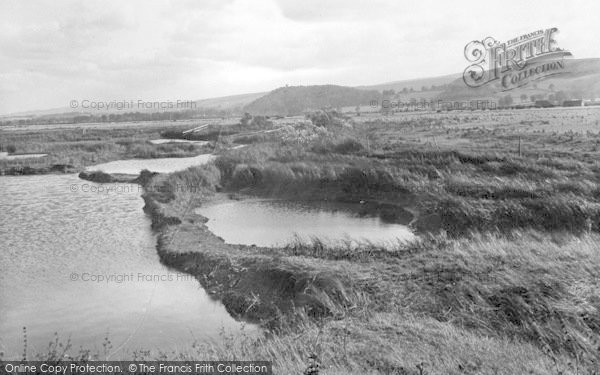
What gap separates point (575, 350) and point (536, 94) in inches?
6120

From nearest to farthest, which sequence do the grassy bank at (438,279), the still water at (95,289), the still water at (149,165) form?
the grassy bank at (438,279) < the still water at (95,289) < the still water at (149,165)

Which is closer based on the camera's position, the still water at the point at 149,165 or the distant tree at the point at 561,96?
the still water at the point at 149,165

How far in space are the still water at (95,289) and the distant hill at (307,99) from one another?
133 metres

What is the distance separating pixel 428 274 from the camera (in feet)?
44.7

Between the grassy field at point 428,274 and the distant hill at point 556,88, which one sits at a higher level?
the distant hill at point 556,88

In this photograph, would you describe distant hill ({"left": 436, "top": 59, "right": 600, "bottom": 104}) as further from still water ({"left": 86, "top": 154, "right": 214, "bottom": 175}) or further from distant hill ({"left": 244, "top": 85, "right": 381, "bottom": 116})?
still water ({"left": 86, "top": 154, "right": 214, "bottom": 175})

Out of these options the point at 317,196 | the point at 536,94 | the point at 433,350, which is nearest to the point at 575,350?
the point at 433,350

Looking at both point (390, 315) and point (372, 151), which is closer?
point (390, 315)

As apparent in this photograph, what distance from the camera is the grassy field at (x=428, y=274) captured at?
8.81 m

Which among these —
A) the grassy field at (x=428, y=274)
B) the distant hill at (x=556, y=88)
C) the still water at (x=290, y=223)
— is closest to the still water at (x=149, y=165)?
the grassy field at (x=428, y=274)

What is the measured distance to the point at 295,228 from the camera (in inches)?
926

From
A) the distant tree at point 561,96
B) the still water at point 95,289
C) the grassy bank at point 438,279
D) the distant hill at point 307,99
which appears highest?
the distant hill at point 307,99

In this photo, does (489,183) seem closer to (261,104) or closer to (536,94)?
(536,94)

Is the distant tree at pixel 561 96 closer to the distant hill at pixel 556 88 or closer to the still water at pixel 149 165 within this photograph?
the distant hill at pixel 556 88
